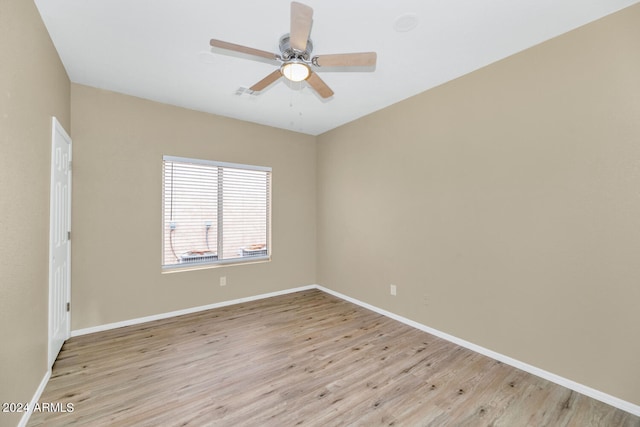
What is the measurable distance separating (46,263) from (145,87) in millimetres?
2064

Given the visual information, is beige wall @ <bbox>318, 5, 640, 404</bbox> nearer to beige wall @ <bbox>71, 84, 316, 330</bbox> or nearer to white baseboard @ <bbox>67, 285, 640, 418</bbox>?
white baseboard @ <bbox>67, 285, 640, 418</bbox>

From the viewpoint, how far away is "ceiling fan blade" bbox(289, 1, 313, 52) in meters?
1.52

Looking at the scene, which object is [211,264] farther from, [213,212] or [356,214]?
[356,214]

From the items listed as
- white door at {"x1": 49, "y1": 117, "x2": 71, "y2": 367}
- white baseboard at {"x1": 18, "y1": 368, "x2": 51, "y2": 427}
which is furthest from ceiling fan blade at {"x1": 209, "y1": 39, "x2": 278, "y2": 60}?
white baseboard at {"x1": 18, "y1": 368, "x2": 51, "y2": 427}

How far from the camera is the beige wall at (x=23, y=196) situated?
58.3 inches

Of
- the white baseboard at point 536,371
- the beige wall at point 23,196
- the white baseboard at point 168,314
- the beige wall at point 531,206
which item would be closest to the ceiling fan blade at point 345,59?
the beige wall at point 531,206

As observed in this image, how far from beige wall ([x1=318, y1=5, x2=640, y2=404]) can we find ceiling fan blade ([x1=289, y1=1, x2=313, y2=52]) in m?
1.90

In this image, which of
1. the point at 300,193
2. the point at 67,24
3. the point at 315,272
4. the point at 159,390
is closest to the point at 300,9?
the point at 67,24

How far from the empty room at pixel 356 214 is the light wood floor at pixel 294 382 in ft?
0.07

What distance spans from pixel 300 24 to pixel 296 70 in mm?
401

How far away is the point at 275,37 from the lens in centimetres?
221

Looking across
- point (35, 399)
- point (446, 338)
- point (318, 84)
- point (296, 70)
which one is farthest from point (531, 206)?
point (35, 399)

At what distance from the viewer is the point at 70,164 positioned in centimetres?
294

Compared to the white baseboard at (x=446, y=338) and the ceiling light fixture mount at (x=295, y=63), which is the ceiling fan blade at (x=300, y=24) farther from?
the white baseboard at (x=446, y=338)
